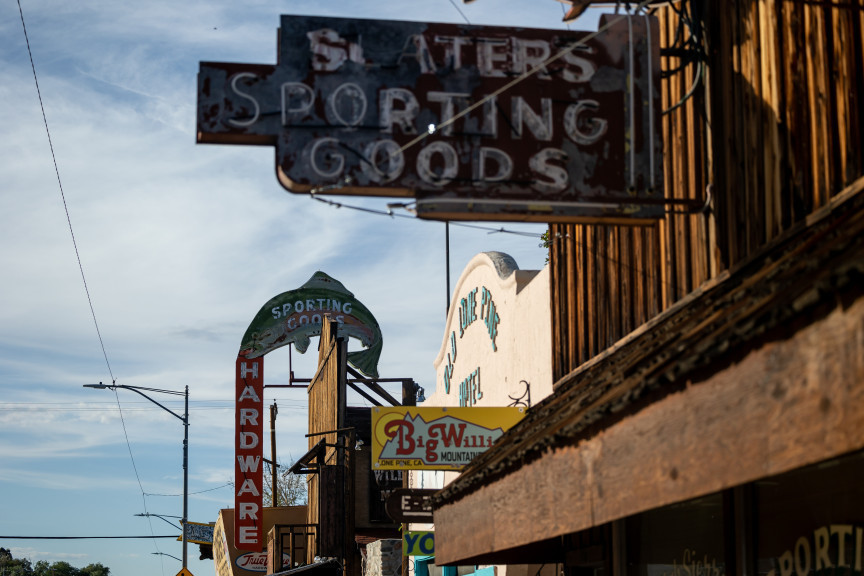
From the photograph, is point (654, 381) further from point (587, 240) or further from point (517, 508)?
point (587, 240)

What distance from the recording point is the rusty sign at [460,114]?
6770 millimetres

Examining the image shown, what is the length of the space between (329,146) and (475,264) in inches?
361

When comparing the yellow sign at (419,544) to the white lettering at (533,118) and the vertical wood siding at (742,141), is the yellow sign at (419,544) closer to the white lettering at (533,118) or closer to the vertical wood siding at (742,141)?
the vertical wood siding at (742,141)

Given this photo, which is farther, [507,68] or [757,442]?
[507,68]

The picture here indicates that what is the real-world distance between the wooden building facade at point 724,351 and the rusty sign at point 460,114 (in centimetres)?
53

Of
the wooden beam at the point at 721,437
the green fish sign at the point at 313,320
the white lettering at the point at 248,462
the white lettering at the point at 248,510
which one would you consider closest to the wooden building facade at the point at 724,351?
the wooden beam at the point at 721,437

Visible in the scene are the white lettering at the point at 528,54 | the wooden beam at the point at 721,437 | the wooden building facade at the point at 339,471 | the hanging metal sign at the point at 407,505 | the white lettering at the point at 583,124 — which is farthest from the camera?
the wooden building facade at the point at 339,471

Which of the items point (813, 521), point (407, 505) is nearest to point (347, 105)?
point (813, 521)

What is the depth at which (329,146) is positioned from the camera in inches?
269

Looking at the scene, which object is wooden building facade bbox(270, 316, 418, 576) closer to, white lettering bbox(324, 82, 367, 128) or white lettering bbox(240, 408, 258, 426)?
white lettering bbox(240, 408, 258, 426)

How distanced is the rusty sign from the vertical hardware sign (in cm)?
2043

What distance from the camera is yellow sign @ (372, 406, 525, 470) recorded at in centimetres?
1234

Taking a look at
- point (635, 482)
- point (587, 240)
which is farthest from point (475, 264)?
point (635, 482)

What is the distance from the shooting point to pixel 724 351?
3566mm
